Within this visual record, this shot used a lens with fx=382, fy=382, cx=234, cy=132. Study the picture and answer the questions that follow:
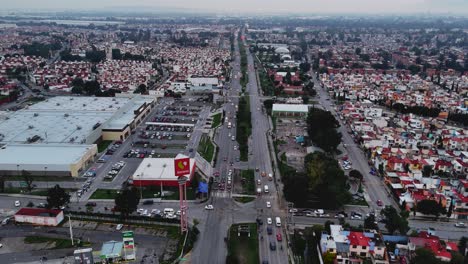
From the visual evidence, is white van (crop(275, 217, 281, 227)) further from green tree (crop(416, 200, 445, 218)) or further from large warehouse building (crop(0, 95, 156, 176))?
large warehouse building (crop(0, 95, 156, 176))

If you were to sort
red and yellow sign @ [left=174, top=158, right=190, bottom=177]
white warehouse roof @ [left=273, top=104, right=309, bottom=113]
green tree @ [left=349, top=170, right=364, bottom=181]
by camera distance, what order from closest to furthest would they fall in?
1. red and yellow sign @ [left=174, top=158, right=190, bottom=177]
2. green tree @ [left=349, top=170, right=364, bottom=181]
3. white warehouse roof @ [left=273, top=104, right=309, bottom=113]

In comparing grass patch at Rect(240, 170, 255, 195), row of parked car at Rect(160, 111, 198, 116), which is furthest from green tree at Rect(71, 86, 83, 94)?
grass patch at Rect(240, 170, 255, 195)

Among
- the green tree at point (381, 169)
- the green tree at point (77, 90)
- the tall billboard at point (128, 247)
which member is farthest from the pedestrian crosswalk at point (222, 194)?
the green tree at point (77, 90)

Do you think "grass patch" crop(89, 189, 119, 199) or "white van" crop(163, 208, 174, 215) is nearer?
"white van" crop(163, 208, 174, 215)

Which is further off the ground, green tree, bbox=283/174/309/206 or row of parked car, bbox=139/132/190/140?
green tree, bbox=283/174/309/206

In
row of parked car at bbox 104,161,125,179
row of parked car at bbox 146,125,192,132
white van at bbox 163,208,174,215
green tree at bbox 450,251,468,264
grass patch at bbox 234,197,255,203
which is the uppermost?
green tree at bbox 450,251,468,264

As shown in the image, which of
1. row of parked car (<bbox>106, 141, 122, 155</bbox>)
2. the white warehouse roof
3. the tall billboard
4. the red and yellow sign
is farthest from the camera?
the white warehouse roof

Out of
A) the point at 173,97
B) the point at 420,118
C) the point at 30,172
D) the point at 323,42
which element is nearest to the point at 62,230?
the point at 30,172

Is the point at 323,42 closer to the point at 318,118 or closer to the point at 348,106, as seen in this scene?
the point at 348,106
